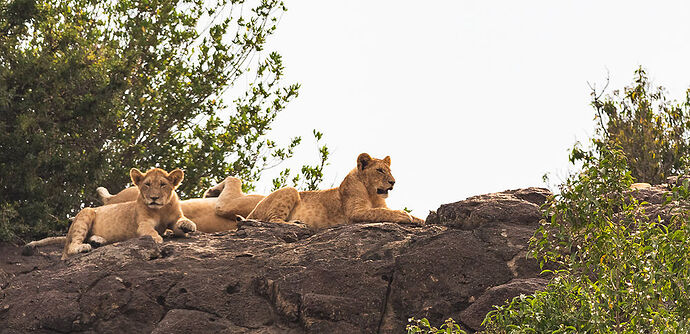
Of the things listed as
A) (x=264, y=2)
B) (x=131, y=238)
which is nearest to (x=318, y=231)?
(x=131, y=238)

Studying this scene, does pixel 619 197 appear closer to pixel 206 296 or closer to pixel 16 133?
pixel 206 296

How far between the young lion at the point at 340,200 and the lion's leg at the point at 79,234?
244 centimetres

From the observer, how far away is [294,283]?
1146 cm

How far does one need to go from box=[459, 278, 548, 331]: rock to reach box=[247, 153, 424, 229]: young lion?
130 inches

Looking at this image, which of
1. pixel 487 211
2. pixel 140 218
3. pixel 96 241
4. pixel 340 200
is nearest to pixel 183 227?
pixel 140 218

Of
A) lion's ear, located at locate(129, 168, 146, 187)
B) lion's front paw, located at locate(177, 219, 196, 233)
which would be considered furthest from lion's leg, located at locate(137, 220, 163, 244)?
lion's ear, located at locate(129, 168, 146, 187)

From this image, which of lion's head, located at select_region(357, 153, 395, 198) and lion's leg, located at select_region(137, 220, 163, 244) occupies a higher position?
lion's head, located at select_region(357, 153, 395, 198)

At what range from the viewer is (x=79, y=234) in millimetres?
13812

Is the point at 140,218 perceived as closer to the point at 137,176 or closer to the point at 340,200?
Result: the point at 137,176

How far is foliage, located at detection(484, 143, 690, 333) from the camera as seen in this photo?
7551mm

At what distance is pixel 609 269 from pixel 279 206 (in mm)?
6731

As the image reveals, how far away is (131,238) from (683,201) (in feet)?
27.3

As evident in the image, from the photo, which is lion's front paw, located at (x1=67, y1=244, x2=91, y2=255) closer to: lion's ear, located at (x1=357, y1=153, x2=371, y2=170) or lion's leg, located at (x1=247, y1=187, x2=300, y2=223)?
lion's leg, located at (x1=247, y1=187, x2=300, y2=223)

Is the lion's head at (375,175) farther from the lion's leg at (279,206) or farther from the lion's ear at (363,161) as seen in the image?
the lion's leg at (279,206)
